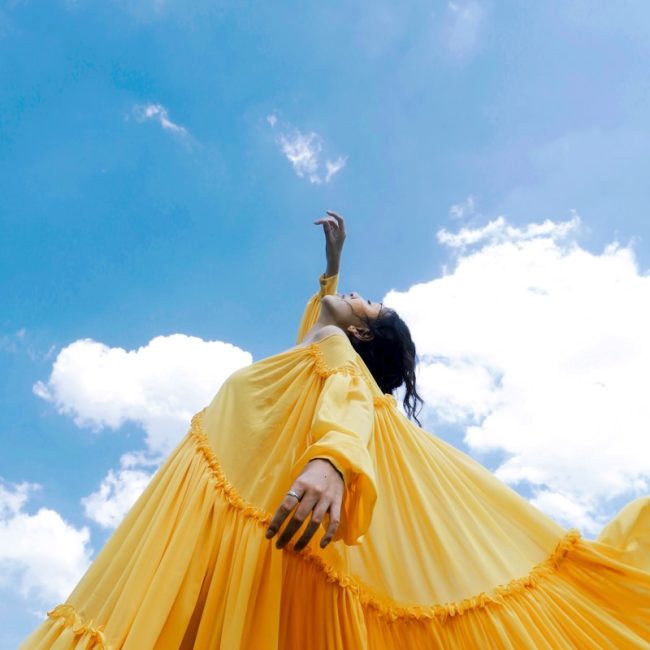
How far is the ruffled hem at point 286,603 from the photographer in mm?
1943

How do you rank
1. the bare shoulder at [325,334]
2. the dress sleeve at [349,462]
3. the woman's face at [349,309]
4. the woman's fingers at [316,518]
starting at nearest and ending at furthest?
the woman's fingers at [316,518], the dress sleeve at [349,462], the bare shoulder at [325,334], the woman's face at [349,309]

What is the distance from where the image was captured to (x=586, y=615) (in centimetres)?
203

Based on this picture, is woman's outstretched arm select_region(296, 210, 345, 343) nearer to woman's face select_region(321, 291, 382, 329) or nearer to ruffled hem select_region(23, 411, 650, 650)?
woman's face select_region(321, 291, 382, 329)

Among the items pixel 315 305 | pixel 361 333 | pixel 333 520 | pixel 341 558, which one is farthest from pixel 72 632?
pixel 315 305

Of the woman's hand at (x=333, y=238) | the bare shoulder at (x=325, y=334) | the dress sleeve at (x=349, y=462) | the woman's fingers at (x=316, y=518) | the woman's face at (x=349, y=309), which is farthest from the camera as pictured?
the woman's hand at (x=333, y=238)

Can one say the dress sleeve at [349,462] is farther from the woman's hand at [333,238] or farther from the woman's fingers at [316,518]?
the woman's hand at [333,238]

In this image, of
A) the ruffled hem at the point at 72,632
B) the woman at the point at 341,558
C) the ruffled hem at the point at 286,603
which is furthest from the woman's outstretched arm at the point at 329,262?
the ruffled hem at the point at 72,632

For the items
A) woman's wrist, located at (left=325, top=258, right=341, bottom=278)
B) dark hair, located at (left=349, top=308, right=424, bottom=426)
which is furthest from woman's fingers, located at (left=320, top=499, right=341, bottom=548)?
woman's wrist, located at (left=325, top=258, right=341, bottom=278)

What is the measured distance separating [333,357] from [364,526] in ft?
3.38

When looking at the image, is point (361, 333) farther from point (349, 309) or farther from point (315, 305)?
point (315, 305)

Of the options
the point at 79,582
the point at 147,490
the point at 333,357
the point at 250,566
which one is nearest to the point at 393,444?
the point at 333,357

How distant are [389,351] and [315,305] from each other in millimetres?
863

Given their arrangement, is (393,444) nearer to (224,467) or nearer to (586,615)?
(224,467)

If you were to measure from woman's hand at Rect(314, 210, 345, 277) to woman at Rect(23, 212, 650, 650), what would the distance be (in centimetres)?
156
